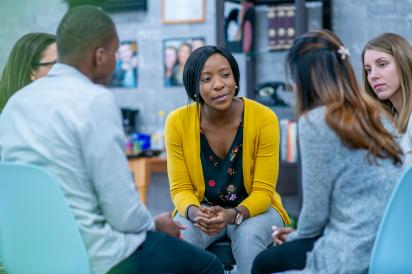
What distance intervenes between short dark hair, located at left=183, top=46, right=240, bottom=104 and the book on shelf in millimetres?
1644

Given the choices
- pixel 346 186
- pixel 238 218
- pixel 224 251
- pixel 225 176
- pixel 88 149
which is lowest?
pixel 224 251

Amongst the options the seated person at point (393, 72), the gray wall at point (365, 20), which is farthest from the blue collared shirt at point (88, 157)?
the gray wall at point (365, 20)

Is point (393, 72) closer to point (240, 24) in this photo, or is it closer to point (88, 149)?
point (88, 149)

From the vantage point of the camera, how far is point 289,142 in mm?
4035

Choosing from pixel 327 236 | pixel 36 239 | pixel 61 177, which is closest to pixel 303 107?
pixel 327 236

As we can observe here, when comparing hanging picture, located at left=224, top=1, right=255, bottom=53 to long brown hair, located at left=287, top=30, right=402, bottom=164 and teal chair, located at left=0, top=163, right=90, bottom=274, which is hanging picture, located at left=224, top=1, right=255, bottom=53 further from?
teal chair, located at left=0, top=163, right=90, bottom=274

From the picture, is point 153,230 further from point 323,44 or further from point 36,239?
point 323,44

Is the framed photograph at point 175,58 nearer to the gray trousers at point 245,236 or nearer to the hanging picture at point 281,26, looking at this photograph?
the hanging picture at point 281,26

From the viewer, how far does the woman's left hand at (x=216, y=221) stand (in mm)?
2176

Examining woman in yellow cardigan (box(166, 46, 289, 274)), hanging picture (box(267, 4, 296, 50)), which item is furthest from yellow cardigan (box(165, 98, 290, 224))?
hanging picture (box(267, 4, 296, 50))

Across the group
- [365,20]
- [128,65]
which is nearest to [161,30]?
[128,65]

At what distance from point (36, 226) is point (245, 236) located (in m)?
0.79

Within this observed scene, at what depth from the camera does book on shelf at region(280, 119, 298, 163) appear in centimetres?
401

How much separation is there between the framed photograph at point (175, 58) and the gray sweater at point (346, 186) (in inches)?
122
